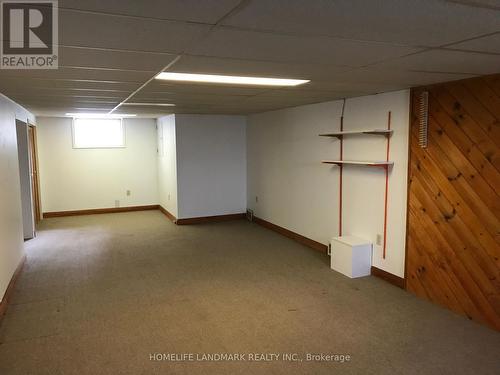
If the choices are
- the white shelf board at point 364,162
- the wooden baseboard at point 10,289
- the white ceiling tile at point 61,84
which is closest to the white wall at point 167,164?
the wooden baseboard at point 10,289

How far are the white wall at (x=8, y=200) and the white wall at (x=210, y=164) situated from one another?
282 cm

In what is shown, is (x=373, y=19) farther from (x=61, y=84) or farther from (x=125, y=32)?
(x=61, y=84)

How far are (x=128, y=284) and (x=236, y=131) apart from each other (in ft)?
13.1

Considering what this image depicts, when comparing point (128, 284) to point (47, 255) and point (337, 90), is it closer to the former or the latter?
point (47, 255)

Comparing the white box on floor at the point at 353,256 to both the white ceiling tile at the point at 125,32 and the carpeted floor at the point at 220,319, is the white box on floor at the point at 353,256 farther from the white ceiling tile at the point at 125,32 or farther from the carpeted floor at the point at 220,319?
the white ceiling tile at the point at 125,32

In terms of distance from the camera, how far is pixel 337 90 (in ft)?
12.9

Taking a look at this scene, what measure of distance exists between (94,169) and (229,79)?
5978 millimetres

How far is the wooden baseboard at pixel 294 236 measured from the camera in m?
5.43

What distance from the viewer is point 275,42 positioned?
2041 millimetres

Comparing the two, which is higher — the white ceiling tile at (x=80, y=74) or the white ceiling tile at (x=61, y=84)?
the white ceiling tile at (x=61, y=84)

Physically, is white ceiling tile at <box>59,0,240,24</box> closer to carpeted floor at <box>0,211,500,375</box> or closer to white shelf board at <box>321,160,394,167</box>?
carpeted floor at <box>0,211,500,375</box>

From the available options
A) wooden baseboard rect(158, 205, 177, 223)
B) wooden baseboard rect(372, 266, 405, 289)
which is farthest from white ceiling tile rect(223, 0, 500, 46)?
wooden baseboard rect(158, 205, 177, 223)

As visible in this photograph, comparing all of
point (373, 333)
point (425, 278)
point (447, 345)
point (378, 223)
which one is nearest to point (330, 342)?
point (373, 333)

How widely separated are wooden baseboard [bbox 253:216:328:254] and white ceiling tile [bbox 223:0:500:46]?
3.80 metres
